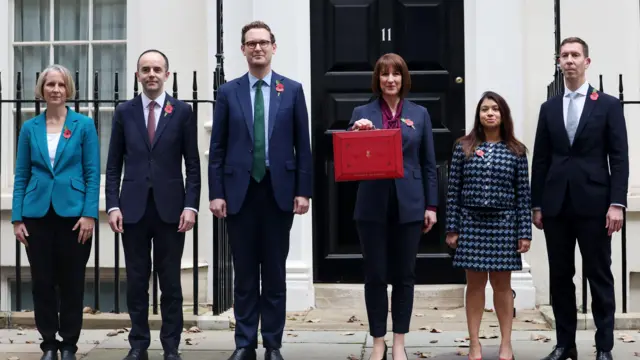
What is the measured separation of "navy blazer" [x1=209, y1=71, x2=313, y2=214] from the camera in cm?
559

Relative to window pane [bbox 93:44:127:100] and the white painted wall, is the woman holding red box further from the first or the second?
window pane [bbox 93:44:127:100]

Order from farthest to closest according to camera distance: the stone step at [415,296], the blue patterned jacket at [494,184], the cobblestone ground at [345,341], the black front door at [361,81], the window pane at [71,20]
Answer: the window pane at [71,20]
the black front door at [361,81]
the stone step at [415,296]
the cobblestone ground at [345,341]
the blue patterned jacket at [494,184]

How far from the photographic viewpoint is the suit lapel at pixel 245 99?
562 cm

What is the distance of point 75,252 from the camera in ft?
19.0

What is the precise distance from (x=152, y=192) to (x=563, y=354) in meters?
2.60

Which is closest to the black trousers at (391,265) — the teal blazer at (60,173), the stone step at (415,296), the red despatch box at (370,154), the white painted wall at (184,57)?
the red despatch box at (370,154)

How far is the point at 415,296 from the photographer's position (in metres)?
7.81

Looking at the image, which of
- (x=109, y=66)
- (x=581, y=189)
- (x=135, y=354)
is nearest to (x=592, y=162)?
(x=581, y=189)

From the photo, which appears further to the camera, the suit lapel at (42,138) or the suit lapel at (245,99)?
the suit lapel at (42,138)

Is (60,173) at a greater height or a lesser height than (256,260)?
greater

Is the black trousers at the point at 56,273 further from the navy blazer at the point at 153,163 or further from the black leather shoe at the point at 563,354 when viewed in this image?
the black leather shoe at the point at 563,354

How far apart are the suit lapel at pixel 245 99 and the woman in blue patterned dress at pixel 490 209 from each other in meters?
1.22

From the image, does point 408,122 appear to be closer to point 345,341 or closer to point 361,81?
point 345,341

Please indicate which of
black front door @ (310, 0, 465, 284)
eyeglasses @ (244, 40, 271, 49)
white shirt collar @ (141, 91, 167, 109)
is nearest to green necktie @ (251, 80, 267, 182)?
eyeglasses @ (244, 40, 271, 49)
